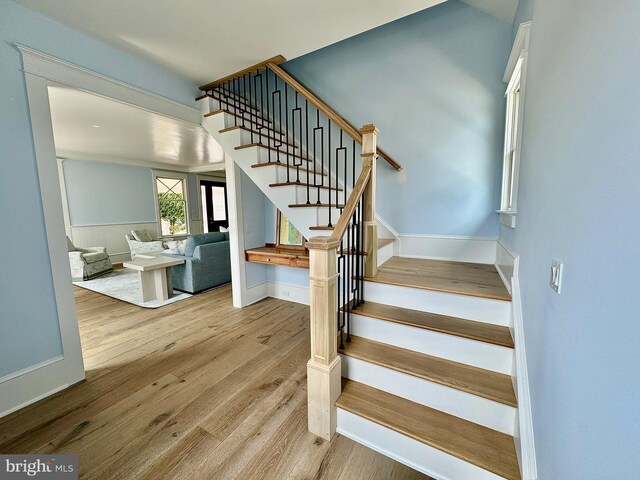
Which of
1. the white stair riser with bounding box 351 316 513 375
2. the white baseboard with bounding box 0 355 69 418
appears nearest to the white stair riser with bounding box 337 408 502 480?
the white stair riser with bounding box 351 316 513 375

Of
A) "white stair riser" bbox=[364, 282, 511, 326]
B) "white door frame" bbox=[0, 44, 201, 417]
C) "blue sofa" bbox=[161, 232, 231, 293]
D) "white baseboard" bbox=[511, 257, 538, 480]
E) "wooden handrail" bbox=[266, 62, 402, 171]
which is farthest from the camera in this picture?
"blue sofa" bbox=[161, 232, 231, 293]

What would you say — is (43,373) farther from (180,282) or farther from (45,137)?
(180,282)

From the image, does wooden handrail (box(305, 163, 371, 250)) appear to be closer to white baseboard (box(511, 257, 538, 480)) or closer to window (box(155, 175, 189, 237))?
white baseboard (box(511, 257, 538, 480))

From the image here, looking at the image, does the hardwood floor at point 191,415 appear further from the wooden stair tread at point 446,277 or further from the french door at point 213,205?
the french door at point 213,205

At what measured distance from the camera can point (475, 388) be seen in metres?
1.36

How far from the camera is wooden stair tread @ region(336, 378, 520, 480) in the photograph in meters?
1.18

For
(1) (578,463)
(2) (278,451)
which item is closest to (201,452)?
(2) (278,451)

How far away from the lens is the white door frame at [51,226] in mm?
1781

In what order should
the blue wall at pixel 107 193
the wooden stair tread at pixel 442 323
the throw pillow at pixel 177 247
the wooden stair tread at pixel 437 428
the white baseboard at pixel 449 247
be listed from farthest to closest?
the blue wall at pixel 107 193 → the throw pillow at pixel 177 247 → the white baseboard at pixel 449 247 → the wooden stair tread at pixel 442 323 → the wooden stair tread at pixel 437 428

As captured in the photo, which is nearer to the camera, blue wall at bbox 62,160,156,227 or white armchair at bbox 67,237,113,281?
white armchair at bbox 67,237,113,281

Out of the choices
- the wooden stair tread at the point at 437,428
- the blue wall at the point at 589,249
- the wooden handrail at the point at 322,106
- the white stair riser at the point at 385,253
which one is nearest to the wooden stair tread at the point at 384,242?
the white stair riser at the point at 385,253

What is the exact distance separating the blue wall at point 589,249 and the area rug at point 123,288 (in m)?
4.17

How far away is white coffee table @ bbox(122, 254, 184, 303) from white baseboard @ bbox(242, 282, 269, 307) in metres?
1.25

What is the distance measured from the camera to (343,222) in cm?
158
